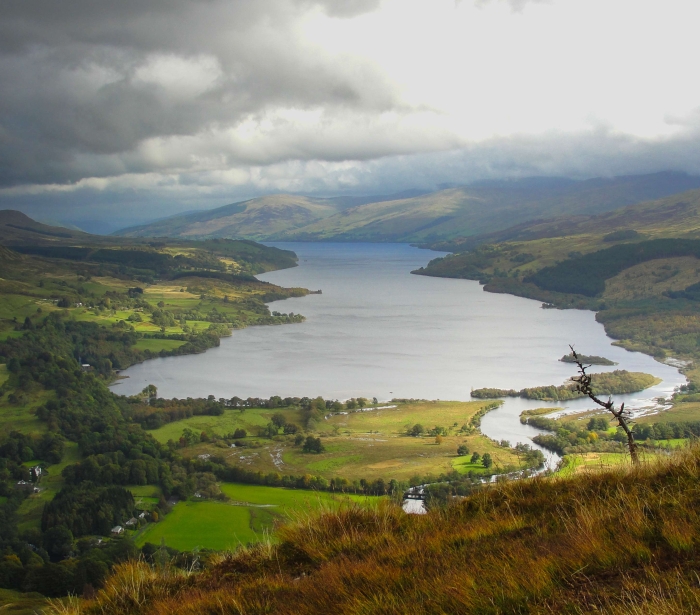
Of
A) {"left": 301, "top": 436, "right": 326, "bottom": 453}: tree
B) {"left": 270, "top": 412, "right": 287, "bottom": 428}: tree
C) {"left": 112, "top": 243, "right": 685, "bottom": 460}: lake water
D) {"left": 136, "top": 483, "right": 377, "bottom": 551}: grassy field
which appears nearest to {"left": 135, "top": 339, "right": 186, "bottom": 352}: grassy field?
{"left": 112, "top": 243, "right": 685, "bottom": 460}: lake water

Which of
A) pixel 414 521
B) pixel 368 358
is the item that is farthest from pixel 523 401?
pixel 414 521

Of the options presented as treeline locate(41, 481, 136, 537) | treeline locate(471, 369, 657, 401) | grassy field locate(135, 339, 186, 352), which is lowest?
treeline locate(471, 369, 657, 401)

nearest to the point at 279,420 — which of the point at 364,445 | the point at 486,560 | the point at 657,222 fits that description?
the point at 364,445

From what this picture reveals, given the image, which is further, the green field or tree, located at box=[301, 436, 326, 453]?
tree, located at box=[301, 436, 326, 453]

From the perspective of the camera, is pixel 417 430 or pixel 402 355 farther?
pixel 402 355

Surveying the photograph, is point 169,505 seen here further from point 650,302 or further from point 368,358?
point 650,302

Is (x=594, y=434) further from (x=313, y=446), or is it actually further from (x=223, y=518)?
(x=223, y=518)

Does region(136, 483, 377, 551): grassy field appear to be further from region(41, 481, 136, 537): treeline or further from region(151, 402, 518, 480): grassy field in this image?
region(151, 402, 518, 480): grassy field
